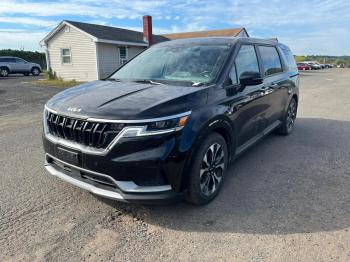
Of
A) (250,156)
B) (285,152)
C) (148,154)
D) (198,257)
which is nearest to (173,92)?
(148,154)

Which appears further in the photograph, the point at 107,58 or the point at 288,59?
the point at 107,58

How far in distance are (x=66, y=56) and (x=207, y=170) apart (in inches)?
866

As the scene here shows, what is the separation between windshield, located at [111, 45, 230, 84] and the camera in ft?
13.0

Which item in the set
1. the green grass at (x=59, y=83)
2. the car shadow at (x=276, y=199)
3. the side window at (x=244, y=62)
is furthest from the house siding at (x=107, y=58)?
the car shadow at (x=276, y=199)

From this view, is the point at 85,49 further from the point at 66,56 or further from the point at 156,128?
the point at 156,128

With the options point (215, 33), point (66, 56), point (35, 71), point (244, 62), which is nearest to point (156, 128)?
point (244, 62)

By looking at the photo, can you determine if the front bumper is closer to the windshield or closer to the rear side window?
the windshield

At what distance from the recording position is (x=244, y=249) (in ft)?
9.43

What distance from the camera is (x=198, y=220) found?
3.35 m

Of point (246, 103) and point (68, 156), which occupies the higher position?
point (246, 103)

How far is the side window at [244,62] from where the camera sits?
160 inches

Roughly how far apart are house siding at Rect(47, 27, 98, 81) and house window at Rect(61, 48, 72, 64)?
23 centimetres

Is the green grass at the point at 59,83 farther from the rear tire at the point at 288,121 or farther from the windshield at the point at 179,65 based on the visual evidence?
the windshield at the point at 179,65

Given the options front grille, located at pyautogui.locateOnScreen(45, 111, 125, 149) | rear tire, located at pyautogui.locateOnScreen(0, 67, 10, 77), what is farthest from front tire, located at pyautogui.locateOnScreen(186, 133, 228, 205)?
rear tire, located at pyautogui.locateOnScreen(0, 67, 10, 77)
